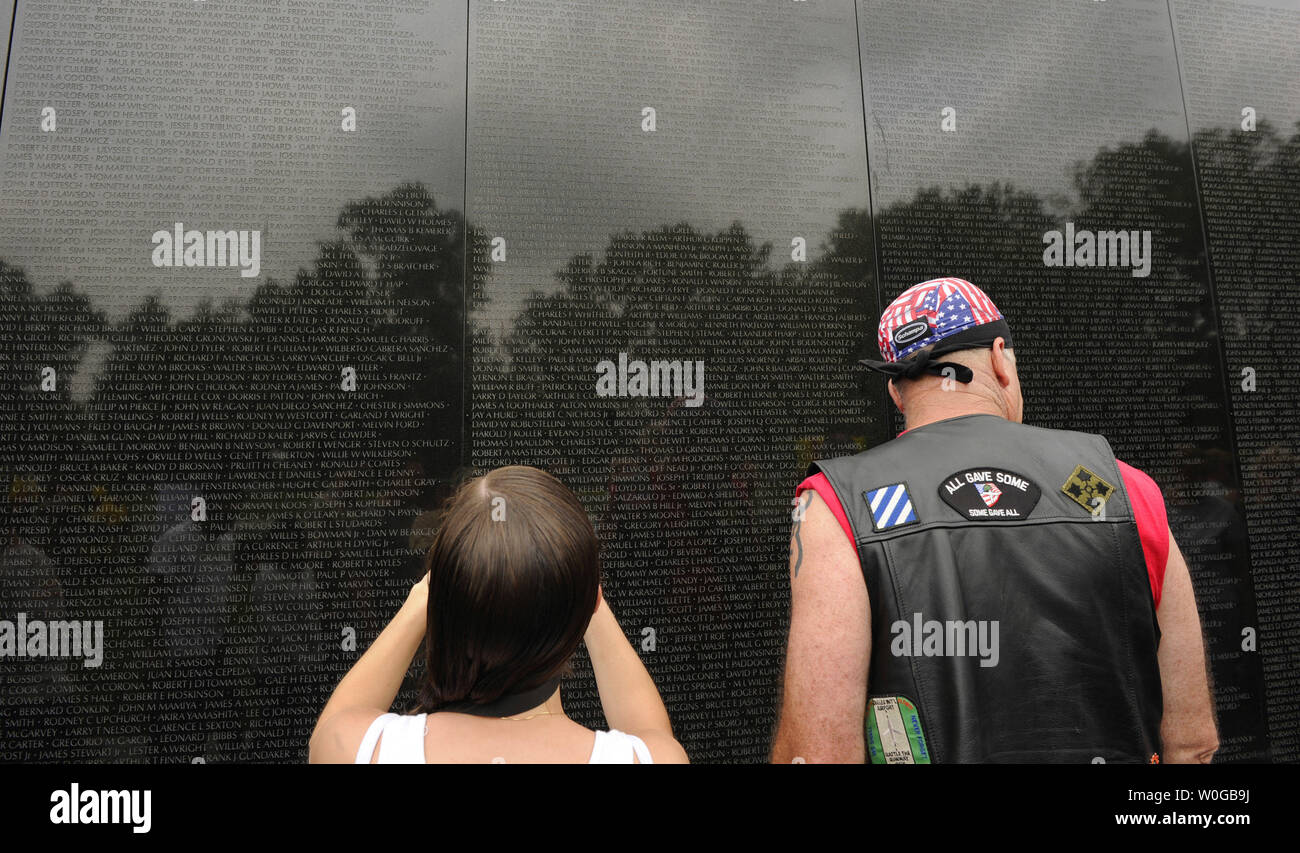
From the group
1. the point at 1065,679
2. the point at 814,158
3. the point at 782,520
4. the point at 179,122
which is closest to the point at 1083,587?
the point at 1065,679

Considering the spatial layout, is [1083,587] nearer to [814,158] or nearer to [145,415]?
[814,158]

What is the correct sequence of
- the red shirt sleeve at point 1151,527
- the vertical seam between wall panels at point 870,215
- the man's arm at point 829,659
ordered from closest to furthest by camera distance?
the man's arm at point 829,659, the red shirt sleeve at point 1151,527, the vertical seam between wall panels at point 870,215

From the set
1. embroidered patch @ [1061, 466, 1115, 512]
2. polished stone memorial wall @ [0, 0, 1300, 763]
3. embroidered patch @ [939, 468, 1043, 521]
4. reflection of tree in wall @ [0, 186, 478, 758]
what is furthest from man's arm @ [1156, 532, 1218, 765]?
reflection of tree in wall @ [0, 186, 478, 758]

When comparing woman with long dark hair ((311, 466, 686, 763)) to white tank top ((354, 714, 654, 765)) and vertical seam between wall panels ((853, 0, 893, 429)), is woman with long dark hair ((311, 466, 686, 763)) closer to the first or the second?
white tank top ((354, 714, 654, 765))

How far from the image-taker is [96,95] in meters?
3.75

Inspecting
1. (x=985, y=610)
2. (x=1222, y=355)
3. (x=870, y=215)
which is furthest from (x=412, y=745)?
(x=1222, y=355)

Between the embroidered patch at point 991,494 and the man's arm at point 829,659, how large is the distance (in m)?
0.32

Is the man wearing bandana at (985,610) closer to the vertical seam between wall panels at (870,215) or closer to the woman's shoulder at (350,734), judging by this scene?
the woman's shoulder at (350,734)

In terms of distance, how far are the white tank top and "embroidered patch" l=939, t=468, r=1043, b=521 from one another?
3.49 feet

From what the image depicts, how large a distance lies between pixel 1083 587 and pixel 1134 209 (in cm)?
350

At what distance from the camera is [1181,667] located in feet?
7.07

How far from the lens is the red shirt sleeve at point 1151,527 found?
211 centimetres

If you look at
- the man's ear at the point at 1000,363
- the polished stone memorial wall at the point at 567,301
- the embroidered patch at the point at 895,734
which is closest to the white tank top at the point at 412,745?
the embroidered patch at the point at 895,734
